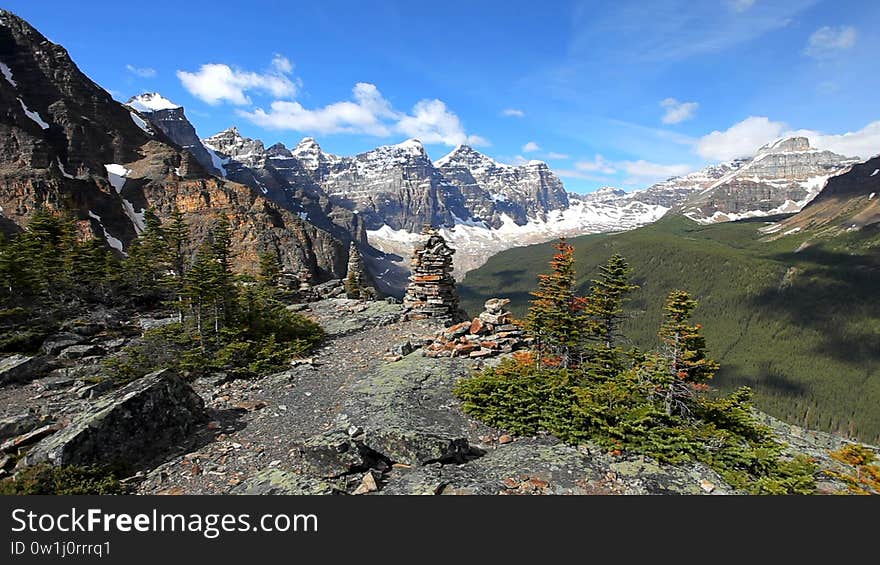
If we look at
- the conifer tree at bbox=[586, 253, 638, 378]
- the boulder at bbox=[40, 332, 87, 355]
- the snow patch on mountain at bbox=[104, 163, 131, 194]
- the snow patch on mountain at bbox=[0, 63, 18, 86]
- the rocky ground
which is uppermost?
the snow patch on mountain at bbox=[0, 63, 18, 86]

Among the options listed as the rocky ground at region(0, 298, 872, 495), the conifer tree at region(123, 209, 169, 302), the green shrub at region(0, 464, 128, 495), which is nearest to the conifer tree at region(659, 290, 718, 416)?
the rocky ground at region(0, 298, 872, 495)

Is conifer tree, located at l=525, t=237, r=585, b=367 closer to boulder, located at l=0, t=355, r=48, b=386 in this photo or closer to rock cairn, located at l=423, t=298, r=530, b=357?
rock cairn, located at l=423, t=298, r=530, b=357

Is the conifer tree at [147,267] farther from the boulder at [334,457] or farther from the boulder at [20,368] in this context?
the boulder at [334,457]

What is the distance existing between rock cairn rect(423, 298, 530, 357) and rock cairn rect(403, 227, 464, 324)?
7369 millimetres

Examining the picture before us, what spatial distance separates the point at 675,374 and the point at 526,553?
8.03 meters

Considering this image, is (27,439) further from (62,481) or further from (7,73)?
(7,73)

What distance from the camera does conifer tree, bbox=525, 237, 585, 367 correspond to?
50.6 feet

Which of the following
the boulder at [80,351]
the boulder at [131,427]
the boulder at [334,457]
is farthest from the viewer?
the boulder at [80,351]

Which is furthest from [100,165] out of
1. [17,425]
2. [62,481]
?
[62,481]

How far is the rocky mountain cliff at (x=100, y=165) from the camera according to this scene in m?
76.2

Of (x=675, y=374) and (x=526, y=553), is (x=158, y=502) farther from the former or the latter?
(x=675, y=374)

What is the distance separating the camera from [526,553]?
6777 millimetres

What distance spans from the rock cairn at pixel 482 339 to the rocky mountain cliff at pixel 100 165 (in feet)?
236

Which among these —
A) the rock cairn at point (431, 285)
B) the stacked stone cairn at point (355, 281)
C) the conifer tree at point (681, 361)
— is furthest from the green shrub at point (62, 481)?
the stacked stone cairn at point (355, 281)
